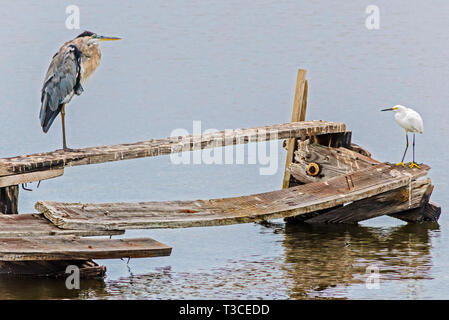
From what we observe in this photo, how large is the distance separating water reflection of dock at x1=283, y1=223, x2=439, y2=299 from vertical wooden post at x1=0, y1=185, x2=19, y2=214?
2.97m

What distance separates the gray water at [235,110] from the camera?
9.77 metres

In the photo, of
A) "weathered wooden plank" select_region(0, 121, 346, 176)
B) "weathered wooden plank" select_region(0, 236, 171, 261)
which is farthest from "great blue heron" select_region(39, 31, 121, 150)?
"weathered wooden plank" select_region(0, 236, 171, 261)

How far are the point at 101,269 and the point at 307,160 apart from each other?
12.2 ft

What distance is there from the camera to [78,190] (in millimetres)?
13906

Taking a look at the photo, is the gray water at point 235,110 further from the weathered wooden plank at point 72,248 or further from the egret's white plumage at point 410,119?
the egret's white plumage at point 410,119

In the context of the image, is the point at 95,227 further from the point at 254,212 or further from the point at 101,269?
the point at 254,212

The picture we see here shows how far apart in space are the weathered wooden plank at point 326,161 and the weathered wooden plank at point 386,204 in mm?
442

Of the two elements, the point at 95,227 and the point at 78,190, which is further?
the point at 78,190

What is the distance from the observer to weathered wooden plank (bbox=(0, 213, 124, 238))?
893cm

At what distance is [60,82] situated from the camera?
35.2 ft

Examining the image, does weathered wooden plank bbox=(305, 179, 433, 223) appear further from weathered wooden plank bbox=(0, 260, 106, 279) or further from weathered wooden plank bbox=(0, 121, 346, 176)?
weathered wooden plank bbox=(0, 260, 106, 279)

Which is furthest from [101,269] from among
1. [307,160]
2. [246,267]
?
[307,160]

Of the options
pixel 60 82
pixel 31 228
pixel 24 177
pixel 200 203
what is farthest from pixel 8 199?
pixel 200 203

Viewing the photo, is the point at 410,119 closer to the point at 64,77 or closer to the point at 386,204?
the point at 386,204
